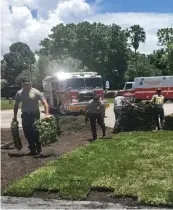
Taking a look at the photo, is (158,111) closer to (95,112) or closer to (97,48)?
(95,112)

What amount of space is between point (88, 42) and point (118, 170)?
8829 centimetres

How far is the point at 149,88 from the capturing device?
42625 mm

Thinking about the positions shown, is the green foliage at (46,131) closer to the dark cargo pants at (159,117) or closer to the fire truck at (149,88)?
the dark cargo pants at (159,117)

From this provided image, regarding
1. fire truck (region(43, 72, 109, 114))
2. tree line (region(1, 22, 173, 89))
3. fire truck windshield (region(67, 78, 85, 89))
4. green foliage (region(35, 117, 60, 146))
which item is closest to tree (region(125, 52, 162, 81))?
tree line (region(1, 22, 173, 89))

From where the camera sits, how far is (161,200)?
661 centimetres

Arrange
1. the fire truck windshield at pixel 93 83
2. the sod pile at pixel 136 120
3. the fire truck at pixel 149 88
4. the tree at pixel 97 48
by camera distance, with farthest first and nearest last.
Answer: the tree at pixel 97 48 < the fire truck at pixel 149 88 < the fire truck windshield at pixel 93 83 < the sod pile at pixel 136 120

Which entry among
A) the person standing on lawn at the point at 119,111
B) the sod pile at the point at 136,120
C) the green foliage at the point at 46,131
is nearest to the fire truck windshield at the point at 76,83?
the person standing on lawn at the point at 119,111

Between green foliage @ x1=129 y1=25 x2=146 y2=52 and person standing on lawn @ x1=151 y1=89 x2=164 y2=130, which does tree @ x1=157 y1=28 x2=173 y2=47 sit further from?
green foliage @ x1=129 y1=25 x2=146 y2=52

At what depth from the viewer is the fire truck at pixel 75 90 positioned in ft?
82.7

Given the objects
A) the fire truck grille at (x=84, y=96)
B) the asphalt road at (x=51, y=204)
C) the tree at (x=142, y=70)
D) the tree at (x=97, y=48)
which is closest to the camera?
the asphalt road at (x=51, y=204)

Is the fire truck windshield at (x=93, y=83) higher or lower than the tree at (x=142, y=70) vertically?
lower

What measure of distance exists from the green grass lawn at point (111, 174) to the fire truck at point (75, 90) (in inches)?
546

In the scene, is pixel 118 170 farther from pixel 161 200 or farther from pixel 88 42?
pixel 88 42

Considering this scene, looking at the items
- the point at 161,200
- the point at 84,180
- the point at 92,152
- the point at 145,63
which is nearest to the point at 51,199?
the point at 84,180
